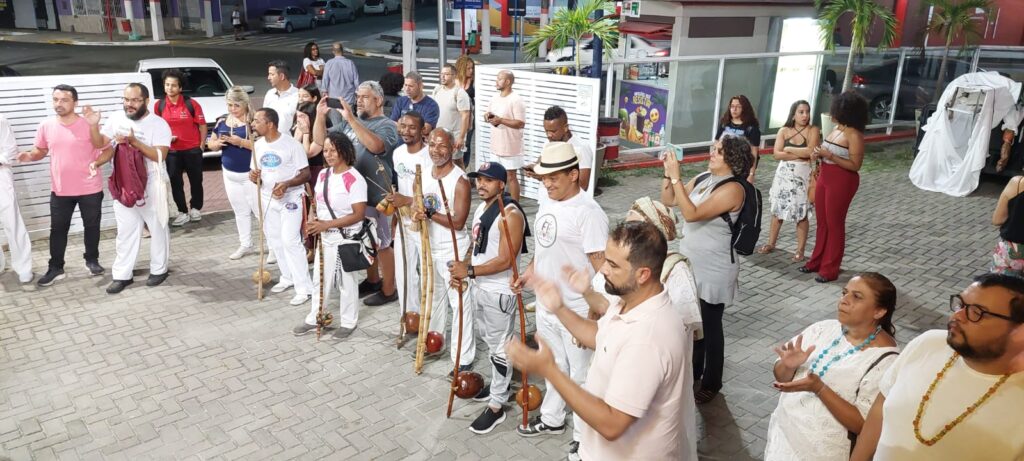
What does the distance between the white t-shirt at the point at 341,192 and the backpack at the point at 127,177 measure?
7.99 ft

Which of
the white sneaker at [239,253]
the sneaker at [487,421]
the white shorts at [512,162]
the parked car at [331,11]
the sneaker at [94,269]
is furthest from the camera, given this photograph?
the parked car at [331,11]

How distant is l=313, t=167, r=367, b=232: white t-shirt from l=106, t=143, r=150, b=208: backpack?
2.43 m

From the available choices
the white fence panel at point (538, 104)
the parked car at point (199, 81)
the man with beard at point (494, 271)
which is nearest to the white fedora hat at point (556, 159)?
the man with beard at point (494, 271)

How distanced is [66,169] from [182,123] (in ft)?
6.57

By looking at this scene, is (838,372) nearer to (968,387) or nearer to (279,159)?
(968,387)

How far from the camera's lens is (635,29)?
17219 mm

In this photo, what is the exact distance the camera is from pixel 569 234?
4.73m

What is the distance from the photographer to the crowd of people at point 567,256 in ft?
9.68

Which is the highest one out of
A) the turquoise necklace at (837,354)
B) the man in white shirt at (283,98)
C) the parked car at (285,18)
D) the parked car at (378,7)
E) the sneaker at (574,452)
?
the parked car at (378,7)

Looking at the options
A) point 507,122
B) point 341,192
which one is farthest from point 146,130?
point 507,122

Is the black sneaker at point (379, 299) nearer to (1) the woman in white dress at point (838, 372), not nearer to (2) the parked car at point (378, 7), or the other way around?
(1) the woman in white dress at point (838, 372)

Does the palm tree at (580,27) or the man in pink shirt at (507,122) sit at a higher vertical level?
the palm tree at (580,27)

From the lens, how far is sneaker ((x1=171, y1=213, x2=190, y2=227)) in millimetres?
9844

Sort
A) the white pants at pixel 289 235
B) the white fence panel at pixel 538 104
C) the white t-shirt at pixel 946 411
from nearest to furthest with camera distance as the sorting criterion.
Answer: the white t-shirt at pixel 946 411 → the white pants at pixel 289 235 → the white fence panel at pixel 538 104
